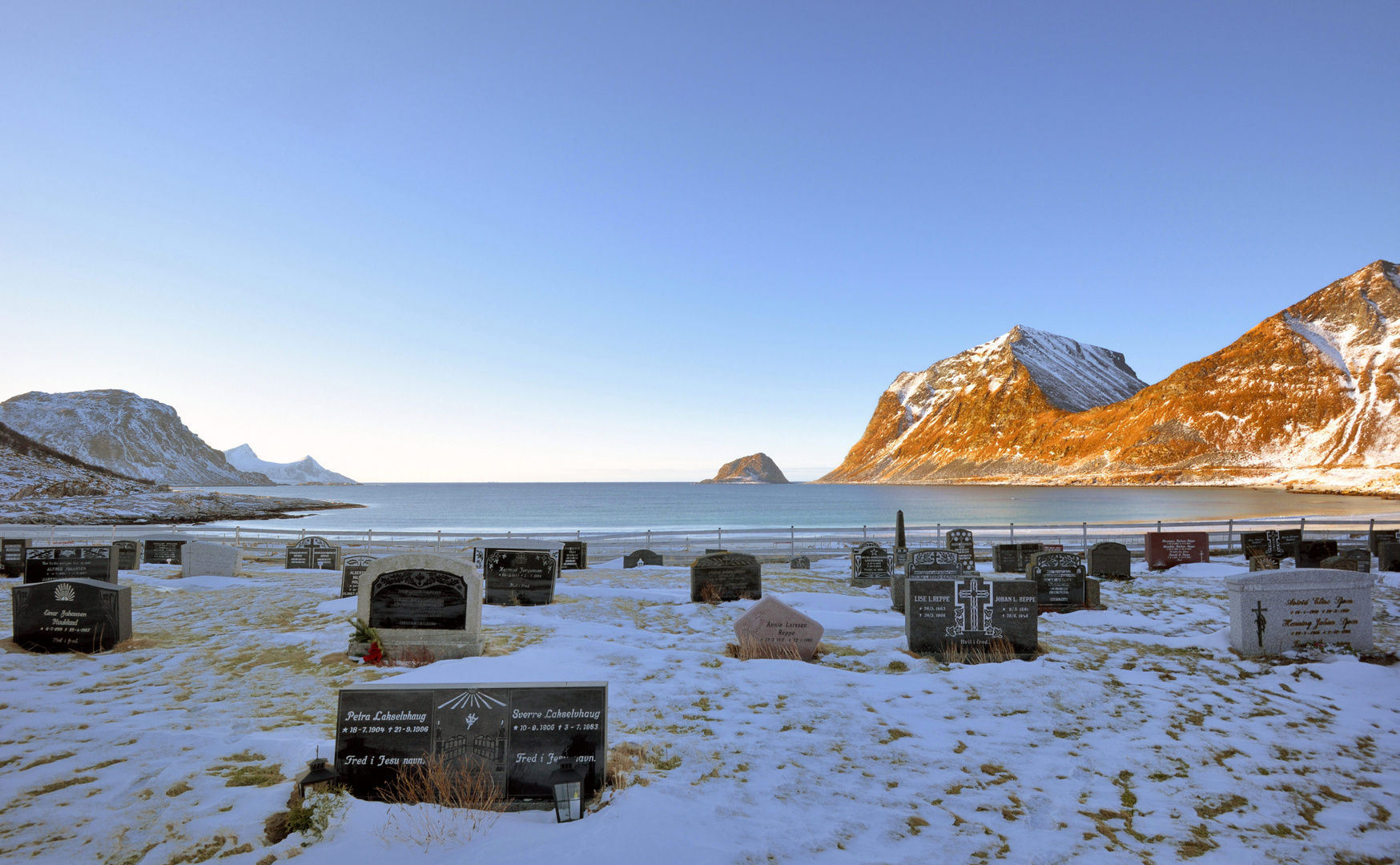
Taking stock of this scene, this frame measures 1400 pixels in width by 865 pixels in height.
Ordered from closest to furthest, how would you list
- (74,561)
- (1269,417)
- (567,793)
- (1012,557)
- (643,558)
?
(567,793)
(74,561)
(1012,557)
(643,558)
(1269,417)

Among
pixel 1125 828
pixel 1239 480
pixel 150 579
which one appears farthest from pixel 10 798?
pixel 1239 480

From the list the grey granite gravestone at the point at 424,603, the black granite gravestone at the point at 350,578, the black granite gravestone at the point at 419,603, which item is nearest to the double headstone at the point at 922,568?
the grey granite gravestone at the point at 424,603

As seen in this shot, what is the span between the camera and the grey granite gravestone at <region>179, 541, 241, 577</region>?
1595 centimetres

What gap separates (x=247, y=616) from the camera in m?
10.8

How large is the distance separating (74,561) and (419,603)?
39.5 ft

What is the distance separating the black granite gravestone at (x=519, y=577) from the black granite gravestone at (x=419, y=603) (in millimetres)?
4005

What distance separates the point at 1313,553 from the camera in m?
17.3

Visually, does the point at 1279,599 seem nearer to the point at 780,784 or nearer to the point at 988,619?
the point at 988,619

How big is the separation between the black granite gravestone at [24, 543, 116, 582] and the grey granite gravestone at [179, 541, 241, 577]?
1.55 metres

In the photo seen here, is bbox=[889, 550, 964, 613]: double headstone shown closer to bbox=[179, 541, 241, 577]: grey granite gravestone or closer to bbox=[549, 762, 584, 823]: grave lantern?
bbox=[549, 762, 584, 823]: grave lantern

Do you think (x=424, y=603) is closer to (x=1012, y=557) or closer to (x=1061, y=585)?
(x=1061, y=585)

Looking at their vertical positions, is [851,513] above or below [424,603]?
below

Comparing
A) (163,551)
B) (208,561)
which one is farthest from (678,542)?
(163,551)

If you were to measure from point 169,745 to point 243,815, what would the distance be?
1676 mm
